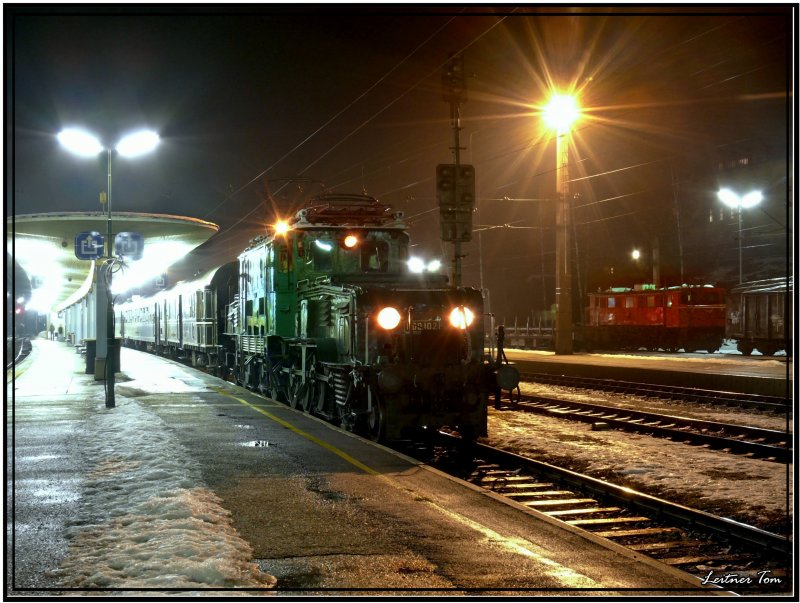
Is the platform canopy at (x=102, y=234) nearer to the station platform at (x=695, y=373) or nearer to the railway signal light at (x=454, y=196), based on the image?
the railway signal light at (x=454, y=196)

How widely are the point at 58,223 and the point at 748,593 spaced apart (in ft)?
86.5

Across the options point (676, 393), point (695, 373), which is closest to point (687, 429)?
point (676, 393)

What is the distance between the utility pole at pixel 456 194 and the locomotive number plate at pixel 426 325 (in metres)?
10.1

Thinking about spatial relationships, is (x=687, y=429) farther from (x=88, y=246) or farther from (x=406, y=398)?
(x=88, y=246)

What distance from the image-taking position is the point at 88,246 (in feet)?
68.4

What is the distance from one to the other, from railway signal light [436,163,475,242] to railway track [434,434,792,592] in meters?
12.2

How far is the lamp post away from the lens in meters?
28.0

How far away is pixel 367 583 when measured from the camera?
532 cm

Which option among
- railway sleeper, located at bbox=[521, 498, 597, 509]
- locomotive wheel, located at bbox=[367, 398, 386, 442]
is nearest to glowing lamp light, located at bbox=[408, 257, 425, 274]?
locomotive wheel, located at bbox=[367, 398, 386, 442]

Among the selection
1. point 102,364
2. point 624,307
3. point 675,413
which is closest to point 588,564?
point 675,413

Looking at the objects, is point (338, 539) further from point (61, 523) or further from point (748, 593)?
point (748, 593)

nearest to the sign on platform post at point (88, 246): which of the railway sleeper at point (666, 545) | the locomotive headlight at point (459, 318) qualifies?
the locomotive headlight at point (459, 318)

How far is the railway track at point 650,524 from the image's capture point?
6.63m

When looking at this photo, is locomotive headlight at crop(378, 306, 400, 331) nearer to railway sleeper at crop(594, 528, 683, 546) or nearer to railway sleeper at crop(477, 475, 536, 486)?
railway sleeper at crop(477, 475, 536, 486)
